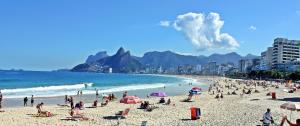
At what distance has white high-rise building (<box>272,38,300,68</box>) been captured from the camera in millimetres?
183000

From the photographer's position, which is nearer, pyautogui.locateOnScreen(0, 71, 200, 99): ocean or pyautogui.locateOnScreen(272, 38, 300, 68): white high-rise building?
pyautogui.locateOnScreen(0, 71, 200, 99): ocean

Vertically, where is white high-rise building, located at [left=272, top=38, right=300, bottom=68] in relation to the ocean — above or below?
above

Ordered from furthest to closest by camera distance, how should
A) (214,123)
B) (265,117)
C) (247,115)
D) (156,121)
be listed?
(247,115) < (156,121) < (214,123) < (265,117)

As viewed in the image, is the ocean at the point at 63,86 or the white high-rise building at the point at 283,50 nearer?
the ocean at the point at 63,86

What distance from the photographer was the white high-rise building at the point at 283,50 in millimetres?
183000

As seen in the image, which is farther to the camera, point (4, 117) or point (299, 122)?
point (4, 117)

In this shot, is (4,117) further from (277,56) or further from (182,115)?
(277,56)

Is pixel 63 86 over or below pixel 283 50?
below

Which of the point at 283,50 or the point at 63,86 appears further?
the point at 283,50

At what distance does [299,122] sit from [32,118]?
16199mm

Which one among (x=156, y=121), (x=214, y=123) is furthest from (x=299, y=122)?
(x=156, y=121)

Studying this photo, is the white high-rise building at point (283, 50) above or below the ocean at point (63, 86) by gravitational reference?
above

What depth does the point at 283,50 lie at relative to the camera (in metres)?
184

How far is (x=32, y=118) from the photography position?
80.9 feet
